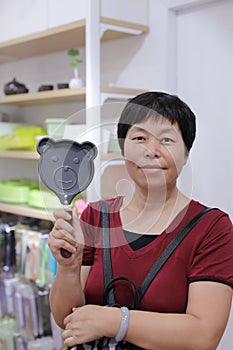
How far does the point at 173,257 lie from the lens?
41.0 inches

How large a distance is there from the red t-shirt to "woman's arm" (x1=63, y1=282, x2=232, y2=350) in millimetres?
40

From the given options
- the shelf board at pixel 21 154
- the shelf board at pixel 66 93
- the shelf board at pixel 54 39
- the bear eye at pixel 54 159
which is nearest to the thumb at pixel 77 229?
the bear eye at pixel 54 159

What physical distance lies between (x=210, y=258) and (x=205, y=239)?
37 millimetres

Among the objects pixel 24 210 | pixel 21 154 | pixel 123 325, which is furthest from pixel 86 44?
pixel 123 325

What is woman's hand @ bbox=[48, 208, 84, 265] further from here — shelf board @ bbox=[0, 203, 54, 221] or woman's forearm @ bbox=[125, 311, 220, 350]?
shelf board @ bbox=[0, 203, 54, 221]

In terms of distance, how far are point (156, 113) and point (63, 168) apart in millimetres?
228

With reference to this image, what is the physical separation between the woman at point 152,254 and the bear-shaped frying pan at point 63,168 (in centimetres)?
4

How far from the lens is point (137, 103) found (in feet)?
3.52

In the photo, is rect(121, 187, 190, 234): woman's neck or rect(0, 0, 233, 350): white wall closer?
rect(121, 187, 190, 234): woman's neck

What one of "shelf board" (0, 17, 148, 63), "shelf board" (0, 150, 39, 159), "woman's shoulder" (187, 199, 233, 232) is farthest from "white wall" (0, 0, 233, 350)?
"woman's shoulder" (187, 199, 233, 232)

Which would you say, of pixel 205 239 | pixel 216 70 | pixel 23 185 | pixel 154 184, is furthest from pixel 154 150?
pixel 23 185

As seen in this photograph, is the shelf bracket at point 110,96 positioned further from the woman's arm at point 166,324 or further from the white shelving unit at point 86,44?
the woman's arm at point 166,324

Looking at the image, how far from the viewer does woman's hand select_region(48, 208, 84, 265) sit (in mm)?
936

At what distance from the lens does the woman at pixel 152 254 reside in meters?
0.98
